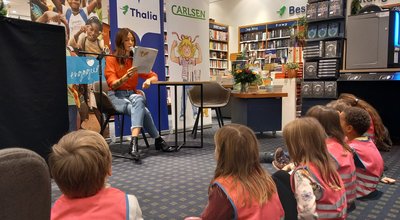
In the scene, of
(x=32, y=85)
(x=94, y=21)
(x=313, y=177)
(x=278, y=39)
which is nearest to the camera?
(x=313, y=177)

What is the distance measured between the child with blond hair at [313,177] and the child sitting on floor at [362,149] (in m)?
0.83

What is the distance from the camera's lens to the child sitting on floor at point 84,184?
3.33 ft

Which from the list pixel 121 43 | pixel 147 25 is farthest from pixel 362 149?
pixel 147 25

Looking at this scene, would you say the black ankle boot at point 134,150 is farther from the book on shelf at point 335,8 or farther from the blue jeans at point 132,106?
the book on shelf at point 335,8

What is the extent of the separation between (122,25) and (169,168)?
8.03ft

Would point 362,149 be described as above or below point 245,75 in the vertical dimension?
below

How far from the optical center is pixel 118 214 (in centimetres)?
103

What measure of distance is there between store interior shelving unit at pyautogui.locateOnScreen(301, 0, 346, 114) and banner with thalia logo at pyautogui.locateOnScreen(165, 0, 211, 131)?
1.85m

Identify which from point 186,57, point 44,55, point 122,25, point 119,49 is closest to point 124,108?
point 119,49

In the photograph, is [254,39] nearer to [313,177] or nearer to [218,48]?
[218,48]

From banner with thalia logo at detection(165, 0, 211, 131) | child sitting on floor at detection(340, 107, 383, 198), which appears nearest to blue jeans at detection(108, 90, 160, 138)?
banner with thalia logo at detection(165, 0, 211, 131)

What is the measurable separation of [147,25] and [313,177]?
4059 millimetres

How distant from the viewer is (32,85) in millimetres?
2547

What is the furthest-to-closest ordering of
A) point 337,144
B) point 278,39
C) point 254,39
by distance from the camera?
point 254,39, point 278,39, point 337,144
